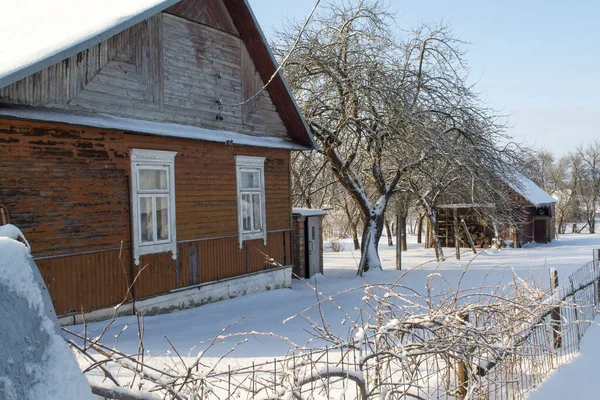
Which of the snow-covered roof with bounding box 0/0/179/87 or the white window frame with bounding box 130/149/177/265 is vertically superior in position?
the snow-covered roof with bounding box 0/0/179/87

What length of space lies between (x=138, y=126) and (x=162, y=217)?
1.81 metres

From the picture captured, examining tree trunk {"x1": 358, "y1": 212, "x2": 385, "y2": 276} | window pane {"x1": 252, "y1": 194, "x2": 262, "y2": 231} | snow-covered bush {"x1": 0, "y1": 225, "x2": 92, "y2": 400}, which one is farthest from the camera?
tree trunk {"x1": 358, "y1": 212, "x2": 385, "y2": 276}

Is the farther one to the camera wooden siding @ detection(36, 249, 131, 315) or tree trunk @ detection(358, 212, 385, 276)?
tree trunk @ detection(358, 212, 385, 276)

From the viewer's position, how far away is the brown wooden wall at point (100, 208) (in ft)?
24.8

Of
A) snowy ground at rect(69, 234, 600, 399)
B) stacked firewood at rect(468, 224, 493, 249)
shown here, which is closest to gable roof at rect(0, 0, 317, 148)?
snowy ground at rect(69, 234, 600, 399)

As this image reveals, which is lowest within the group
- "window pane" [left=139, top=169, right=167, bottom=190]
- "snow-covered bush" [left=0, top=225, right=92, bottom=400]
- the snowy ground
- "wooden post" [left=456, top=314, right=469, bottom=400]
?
the snowy ground

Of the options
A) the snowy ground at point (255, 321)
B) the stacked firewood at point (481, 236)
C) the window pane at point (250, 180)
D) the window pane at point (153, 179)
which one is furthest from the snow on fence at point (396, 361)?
the stacked firewood at point (481, 236)

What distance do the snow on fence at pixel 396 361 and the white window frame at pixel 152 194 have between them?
340 cm

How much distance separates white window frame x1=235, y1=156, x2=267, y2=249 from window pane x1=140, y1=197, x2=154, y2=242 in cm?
260

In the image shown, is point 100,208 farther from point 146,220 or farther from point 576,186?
point 576,186

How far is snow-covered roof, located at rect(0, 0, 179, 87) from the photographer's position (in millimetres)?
6961

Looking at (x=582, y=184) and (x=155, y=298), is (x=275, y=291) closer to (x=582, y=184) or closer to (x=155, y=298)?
(x=155, y=298)

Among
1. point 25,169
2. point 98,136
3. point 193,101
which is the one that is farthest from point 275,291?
point 25,169

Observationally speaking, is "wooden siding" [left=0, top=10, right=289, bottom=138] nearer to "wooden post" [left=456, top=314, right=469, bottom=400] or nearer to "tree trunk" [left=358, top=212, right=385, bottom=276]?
"tree trunk" [left=358, top=212, right=385, bottom=276]
